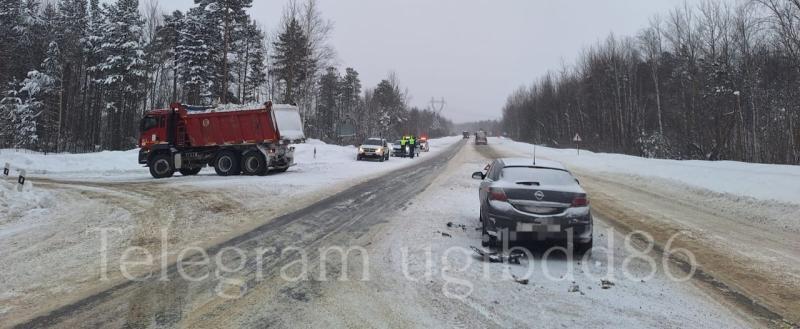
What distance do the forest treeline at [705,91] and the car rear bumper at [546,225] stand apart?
25.6m

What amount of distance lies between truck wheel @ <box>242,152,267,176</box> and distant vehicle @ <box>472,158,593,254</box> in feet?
44.9

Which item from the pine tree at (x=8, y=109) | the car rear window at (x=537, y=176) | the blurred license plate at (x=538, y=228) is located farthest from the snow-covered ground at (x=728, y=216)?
the pine tree at (x=8, y=109)

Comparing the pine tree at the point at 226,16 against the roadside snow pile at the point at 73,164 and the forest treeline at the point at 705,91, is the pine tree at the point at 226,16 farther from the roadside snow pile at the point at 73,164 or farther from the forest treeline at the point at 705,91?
the forest treeline at the point at 705,91

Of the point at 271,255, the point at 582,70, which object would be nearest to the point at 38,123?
the point at 271,255

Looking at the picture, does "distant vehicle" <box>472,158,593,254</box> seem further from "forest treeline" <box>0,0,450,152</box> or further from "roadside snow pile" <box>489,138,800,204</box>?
"forest treeline" <box>0,0,450,152</box>

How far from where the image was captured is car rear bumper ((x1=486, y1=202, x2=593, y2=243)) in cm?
671

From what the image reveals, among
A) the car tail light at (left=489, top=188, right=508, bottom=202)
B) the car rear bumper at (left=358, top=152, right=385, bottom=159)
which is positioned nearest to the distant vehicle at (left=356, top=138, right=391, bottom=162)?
the car rear bumper at (left=358, top=152, right=385, bottom=159)

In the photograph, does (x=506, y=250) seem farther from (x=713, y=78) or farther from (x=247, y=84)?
(x=247, y=84)

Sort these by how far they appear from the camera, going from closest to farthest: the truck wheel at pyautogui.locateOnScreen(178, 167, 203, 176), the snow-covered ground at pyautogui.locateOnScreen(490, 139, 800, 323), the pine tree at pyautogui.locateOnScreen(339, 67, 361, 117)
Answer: the snow-covered ground at pyautogui.locateOnScreen(490, 139, 800, 323) < the truck wheel at pyautogui.locateOnScreen(178, 167, 203, 176) < the pine tree at pyautogui.locateOnScreen(339, 67, 361, 117)

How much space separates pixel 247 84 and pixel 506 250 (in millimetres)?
50765

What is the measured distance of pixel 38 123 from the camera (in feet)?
137

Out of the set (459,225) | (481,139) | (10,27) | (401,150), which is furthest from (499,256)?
(481,139)

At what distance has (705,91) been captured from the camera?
3584 centimetres

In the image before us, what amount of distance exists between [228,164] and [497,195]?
1516 centimetres
